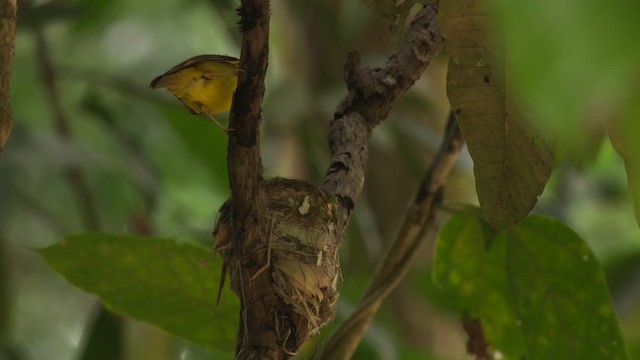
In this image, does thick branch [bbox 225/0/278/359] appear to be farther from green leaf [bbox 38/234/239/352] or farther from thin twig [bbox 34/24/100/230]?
thin twig [bbox 34/24/100/230]

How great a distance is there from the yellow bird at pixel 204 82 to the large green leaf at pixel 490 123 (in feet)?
1.02

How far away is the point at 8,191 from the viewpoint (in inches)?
86.4

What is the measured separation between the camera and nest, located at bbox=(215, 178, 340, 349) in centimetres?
90

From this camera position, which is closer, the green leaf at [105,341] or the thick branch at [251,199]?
the thick branch at [251,199]

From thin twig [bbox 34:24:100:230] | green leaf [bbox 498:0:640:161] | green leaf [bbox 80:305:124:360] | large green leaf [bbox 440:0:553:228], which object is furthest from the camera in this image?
thin twig [bbox 34:24:100:230]

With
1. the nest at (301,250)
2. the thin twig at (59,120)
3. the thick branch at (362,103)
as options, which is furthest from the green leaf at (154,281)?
the thin twig at (59,120)

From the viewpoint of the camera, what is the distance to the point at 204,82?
1.12 meters

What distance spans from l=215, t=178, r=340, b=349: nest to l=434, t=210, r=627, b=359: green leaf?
0.99ft

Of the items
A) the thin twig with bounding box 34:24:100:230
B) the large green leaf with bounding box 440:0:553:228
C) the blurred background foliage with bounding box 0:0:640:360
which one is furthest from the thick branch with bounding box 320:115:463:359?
the thin twig with bounding box 34:24:100:230

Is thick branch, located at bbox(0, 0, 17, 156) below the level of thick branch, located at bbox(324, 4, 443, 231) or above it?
above

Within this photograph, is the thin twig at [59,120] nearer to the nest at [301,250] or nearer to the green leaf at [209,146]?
the green leaf at [209,146]

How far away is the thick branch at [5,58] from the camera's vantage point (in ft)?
2.41

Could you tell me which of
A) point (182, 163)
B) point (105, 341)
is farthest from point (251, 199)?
point (182, 163)

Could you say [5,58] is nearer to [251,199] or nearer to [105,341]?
[251,199]
